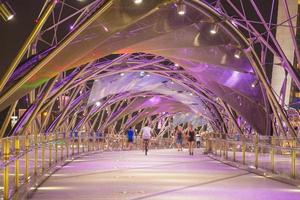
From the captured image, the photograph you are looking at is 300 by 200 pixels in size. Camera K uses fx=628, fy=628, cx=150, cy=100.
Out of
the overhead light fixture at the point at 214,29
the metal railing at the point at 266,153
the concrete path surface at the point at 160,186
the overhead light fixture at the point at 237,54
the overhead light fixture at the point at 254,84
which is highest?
the overhead light fixture at the point at 214,29

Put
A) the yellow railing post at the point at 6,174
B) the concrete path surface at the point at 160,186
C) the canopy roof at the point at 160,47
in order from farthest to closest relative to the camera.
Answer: the canopy roof at the point at 160,47 < the concrete path surface at the point at 160,186 < the yellow railing post at the point at 6,174

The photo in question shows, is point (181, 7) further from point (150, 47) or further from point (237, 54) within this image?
point (237, 54)

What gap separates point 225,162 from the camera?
1097 inches

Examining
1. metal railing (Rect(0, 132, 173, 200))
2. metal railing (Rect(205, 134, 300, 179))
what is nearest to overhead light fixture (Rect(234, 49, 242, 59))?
metal railing (Rect(205, 134, 300, 179))

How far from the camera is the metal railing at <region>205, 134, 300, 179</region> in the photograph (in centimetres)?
1777

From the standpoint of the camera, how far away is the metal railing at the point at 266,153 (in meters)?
17.8

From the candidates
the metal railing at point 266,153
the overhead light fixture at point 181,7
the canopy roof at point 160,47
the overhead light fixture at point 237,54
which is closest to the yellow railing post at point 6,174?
the metal railing at point 266,153

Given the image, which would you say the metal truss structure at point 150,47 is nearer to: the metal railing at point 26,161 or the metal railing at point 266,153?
the metal railing at point 26,161

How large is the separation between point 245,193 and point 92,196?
3612 mm

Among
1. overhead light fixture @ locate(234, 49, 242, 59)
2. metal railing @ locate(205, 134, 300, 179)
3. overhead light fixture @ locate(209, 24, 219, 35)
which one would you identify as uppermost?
overhead light fixture @ locate(209, 24, 219, 35)

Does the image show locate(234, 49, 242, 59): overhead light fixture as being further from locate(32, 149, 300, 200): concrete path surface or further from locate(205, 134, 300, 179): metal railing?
locate(32, 149, 300, 200): concrete path surface

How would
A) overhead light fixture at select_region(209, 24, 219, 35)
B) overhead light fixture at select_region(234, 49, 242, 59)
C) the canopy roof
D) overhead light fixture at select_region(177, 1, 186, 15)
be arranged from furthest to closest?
1. overhead light fixture at select_region(234, 49, 242, 59)
2. overhead light fixture at select_region(209, 24, 219, 35)
3. overhead light fixture at select_region(177, 1, 186, 15)
4. the canopy roof

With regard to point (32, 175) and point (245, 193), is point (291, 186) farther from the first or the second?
point (32, 175)

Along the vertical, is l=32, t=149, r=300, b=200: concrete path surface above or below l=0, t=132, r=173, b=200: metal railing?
below
